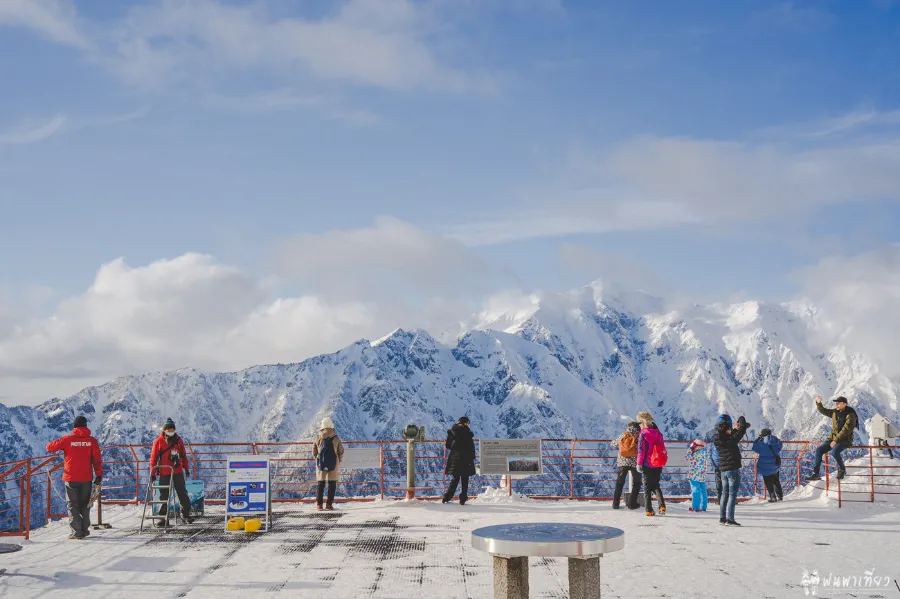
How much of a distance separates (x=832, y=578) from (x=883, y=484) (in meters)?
10.0

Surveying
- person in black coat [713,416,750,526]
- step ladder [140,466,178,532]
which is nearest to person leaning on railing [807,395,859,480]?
person in black coat [713,416,750,526]

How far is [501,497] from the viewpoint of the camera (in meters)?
21.4

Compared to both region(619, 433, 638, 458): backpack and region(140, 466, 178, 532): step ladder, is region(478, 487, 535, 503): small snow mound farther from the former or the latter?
region(140, 466, 178, 532): step ladder

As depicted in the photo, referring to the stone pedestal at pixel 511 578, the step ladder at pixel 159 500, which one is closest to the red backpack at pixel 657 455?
the step ladder at pixel 159 500

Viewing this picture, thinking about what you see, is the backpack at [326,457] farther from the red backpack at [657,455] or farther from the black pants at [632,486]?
the red backpack at [657,455]

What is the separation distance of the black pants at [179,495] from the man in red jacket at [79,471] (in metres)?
1.34

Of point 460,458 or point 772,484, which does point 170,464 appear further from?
point 772,484

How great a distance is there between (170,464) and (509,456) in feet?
26.6

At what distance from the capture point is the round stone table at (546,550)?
7.98m

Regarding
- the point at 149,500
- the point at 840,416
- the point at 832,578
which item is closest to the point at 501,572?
the point at 832,578

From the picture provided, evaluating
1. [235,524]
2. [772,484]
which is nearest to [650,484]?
[772,484]

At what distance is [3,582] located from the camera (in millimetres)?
11758

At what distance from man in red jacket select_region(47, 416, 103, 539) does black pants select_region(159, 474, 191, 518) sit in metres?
1.34

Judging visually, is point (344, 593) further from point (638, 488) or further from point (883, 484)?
point (883, 484)
